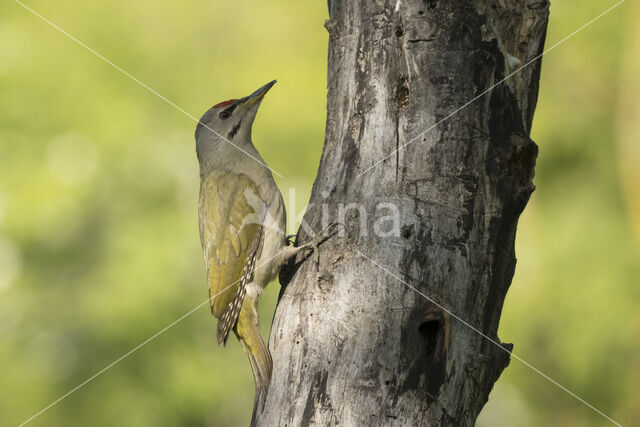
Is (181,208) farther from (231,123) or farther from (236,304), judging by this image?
(236,304)

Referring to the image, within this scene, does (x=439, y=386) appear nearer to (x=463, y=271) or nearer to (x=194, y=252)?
(x=463, y=271)

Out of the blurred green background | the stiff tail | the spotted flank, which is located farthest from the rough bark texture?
the blurred green background

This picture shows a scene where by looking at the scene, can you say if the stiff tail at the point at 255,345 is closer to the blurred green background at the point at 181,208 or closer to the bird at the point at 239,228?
the bird at the point at 239,228

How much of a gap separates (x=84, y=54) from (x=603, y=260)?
5997 mm

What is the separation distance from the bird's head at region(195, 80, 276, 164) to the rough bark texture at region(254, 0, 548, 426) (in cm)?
198

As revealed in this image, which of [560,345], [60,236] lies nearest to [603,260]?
[560,345]

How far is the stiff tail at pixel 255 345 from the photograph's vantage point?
9.63ft

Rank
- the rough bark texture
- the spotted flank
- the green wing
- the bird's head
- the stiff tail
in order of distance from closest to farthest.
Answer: the rough bark texture
the stiff tail
the spotted flank
the green wing
the bird's head

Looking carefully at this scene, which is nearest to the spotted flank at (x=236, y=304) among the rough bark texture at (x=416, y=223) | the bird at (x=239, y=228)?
the bird at (x=239, y=228)

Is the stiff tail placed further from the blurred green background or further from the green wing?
the blurred green background

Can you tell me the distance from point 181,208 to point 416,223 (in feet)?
12.4

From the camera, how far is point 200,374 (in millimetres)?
5730

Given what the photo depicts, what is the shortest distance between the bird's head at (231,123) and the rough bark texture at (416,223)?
198 cm

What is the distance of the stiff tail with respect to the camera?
2936 millimetres
